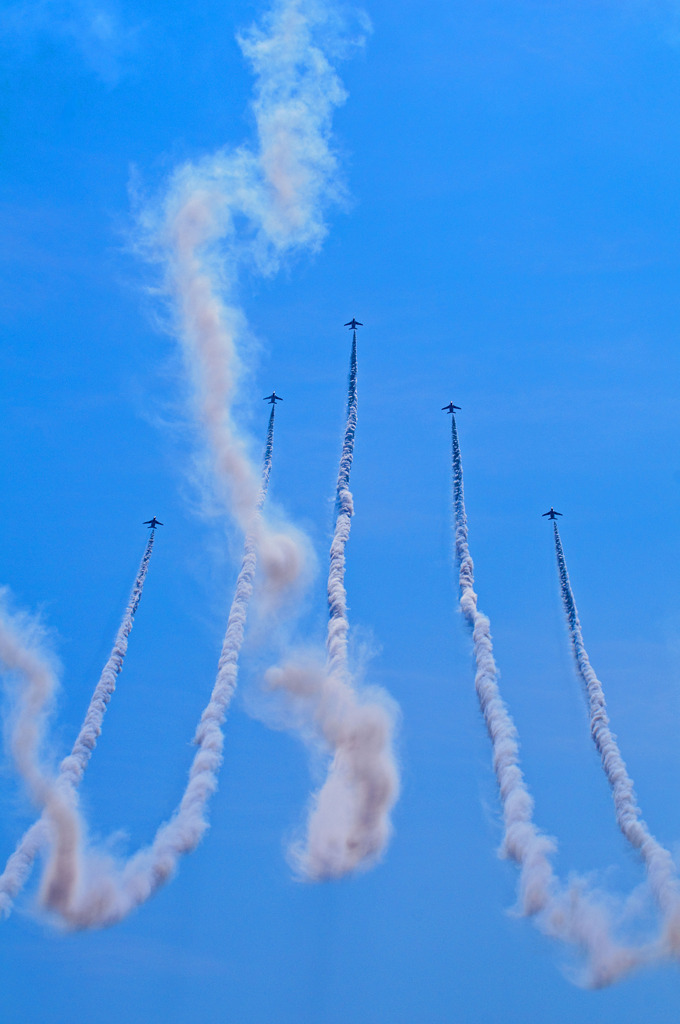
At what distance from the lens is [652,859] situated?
62.4 metres

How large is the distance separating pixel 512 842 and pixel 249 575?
29.3 meters

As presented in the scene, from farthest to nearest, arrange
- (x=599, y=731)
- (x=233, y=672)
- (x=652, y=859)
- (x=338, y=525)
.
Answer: (x=338, y=525)
(x=233, y=672)
(x=599, y=731)
(x=652, y=859)

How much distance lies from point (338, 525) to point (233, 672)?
15.2 metres

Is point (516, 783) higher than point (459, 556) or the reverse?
the reverse

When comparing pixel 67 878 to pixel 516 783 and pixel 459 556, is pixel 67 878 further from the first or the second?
pixel 459 556

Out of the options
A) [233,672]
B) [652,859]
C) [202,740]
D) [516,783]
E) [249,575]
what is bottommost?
[652,859]

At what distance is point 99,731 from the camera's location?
75562 millimetres

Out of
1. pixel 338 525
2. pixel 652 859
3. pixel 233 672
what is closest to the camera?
pixel 652 859

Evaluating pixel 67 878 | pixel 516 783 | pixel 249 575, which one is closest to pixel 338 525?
pixel 249 575

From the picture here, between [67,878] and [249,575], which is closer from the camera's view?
[67,878]

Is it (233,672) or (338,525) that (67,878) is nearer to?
(233,672)

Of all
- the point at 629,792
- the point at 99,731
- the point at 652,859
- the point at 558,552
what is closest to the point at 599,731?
Answer: the point at 629,792

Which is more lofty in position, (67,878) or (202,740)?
(202,740)

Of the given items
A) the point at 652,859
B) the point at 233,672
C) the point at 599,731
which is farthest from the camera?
the point at 233,672
